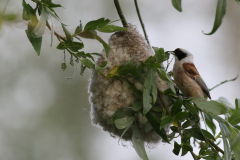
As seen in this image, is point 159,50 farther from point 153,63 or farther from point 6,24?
point 6,24

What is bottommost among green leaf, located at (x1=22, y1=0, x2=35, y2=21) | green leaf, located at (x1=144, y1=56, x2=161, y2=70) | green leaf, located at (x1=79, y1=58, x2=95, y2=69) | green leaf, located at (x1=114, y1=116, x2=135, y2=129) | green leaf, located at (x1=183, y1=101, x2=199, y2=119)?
green leaf, located at (x1=114, y1=116, x2=135, y2=129)

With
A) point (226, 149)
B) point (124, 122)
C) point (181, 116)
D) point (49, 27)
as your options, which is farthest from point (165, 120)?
point (49, 27)

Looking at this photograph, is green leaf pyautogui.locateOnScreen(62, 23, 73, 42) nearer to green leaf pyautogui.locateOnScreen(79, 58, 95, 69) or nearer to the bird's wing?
green leaf pyautogui.locateOnScreen(79, 58, 95, 69)

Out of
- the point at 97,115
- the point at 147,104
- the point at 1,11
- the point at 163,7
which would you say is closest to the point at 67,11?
the point at 163,7

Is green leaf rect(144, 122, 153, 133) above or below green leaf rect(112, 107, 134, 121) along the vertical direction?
below

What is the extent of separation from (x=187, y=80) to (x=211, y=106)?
0.94 feet

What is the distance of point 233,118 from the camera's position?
1347mm

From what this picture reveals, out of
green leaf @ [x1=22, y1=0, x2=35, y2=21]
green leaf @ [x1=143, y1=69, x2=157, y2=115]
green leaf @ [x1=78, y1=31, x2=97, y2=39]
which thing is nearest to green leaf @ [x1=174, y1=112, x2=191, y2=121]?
green leaf @ [x1=143, y1=69, x2=157, y2=115]

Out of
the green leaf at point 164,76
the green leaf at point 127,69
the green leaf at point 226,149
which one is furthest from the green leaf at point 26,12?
the green leaf at point 226,149

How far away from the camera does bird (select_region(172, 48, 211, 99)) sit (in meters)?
1.56

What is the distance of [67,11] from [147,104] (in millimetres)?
3740

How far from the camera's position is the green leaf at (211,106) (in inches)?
51.2

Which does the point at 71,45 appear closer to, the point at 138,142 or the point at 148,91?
the point at 148,91

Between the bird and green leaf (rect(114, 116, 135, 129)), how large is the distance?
38 centimetres
